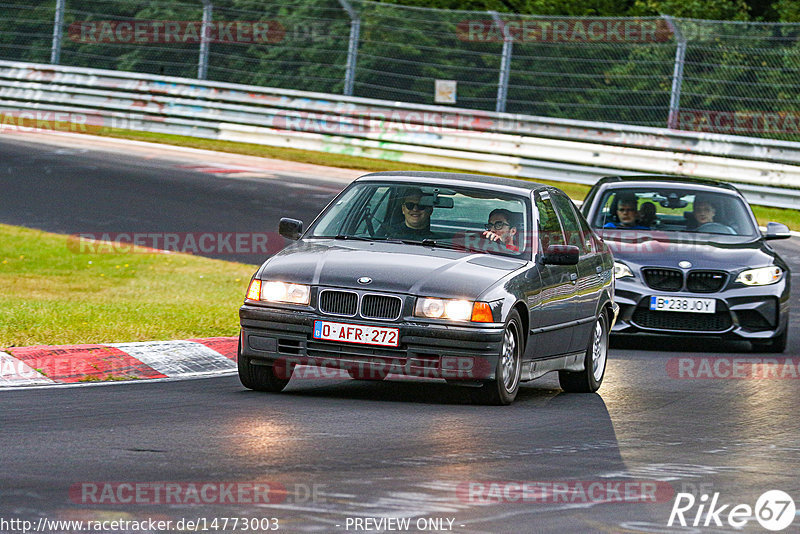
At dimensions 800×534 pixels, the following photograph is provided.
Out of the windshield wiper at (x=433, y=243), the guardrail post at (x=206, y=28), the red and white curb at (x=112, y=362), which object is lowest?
the red and white curb at (x=112, y=362)

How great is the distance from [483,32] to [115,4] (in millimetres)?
8440

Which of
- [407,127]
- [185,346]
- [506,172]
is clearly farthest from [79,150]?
[185,346]

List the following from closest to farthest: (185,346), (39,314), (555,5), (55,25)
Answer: (185,346), (39,314), (55,25), (555,5)

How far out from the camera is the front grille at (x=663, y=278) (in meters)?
13.2

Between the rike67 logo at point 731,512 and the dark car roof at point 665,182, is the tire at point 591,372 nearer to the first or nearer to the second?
the dark car roof at point 665,182

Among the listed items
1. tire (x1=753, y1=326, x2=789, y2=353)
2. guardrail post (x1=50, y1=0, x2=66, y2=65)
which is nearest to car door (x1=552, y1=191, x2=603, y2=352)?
tire (x1=753, y1=326, x2=789, y2=353)

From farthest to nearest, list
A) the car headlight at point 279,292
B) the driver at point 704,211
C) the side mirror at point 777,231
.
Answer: the driver at point 704,211 → the side mirror at point 777,231 → the car headlight at point 279,292

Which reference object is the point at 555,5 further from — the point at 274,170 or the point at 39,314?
the point at 39,314

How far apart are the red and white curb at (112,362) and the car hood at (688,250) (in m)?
4.09

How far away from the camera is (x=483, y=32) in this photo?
82.8ft

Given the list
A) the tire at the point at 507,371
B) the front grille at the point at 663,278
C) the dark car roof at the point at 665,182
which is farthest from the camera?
the dark car roof at the point at 665,182

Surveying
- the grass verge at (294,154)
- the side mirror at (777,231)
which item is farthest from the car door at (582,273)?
the grass verge at (294,154)

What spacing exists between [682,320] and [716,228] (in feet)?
4.94

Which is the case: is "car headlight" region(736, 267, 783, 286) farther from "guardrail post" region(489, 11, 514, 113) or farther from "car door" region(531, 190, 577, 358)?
"guardrail post" region(489, 11, 514, 113)
